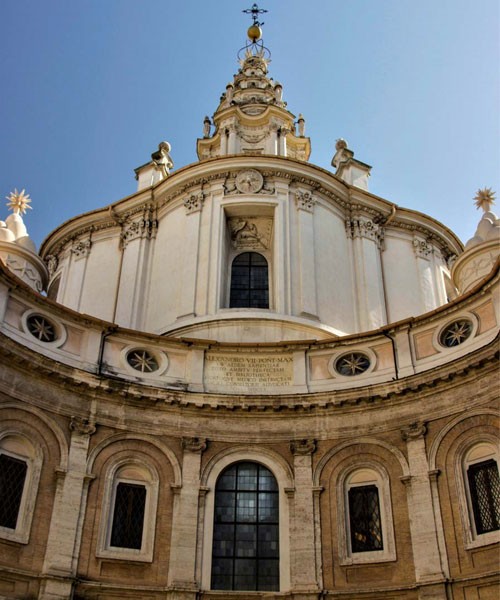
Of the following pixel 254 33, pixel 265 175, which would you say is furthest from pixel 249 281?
pixel 254 33

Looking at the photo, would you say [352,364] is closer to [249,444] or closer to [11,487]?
[249,444]

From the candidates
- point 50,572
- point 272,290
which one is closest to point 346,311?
point 272,290

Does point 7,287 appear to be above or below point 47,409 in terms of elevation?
above

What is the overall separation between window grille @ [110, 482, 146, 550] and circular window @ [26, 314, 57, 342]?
16.1 ft

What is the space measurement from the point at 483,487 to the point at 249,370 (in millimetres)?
8267

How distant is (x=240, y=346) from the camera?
25.5m

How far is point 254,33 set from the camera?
4872 cm

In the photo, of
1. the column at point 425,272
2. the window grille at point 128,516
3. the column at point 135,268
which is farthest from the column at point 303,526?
the column at point 425,272

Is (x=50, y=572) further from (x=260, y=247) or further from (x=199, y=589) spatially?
(x=260, y=247)

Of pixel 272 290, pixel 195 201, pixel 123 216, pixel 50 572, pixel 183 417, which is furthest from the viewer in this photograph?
pixel 123 216

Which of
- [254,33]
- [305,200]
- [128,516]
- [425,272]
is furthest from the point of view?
[254,33]

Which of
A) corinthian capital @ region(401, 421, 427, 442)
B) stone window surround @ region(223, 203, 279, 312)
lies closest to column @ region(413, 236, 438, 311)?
stone window surround @ region(223, 203, 279, 312)

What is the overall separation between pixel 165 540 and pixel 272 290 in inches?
447

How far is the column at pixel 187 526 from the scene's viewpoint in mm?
21203
